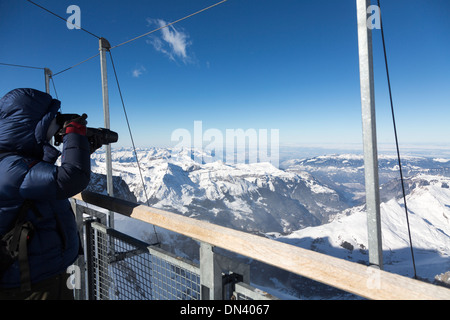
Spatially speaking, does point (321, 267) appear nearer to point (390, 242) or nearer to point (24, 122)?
point (24, 122)

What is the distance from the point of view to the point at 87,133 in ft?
6.77

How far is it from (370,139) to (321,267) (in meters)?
0.93

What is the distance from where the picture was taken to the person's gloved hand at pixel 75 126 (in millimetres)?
1757

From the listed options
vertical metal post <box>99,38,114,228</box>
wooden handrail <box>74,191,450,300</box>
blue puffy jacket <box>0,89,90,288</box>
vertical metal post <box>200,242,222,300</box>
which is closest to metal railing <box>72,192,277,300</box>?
vertical metal post <box>200,242,222,300</box>

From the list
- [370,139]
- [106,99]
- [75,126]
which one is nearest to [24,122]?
[75,126]

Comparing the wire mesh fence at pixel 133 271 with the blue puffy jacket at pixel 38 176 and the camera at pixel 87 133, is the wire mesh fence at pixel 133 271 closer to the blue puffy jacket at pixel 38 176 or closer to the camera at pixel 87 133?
the blue puffy jacket at pixel 38 176

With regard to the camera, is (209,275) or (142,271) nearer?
(209,275)

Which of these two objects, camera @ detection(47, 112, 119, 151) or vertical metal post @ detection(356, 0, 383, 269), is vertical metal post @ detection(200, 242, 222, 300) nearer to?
vertical metal post @ detection(356, 0, 383, 269)

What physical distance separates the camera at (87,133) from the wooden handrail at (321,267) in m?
1.18

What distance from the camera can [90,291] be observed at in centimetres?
254

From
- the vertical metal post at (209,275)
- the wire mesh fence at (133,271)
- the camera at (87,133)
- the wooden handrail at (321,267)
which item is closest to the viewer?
the wooden handrail at (321,267)

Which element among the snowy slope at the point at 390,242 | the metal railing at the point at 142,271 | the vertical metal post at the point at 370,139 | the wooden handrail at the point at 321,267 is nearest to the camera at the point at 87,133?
the metal railing at the point at 142,271

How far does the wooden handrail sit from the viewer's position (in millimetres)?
857

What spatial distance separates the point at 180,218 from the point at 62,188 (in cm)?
79
